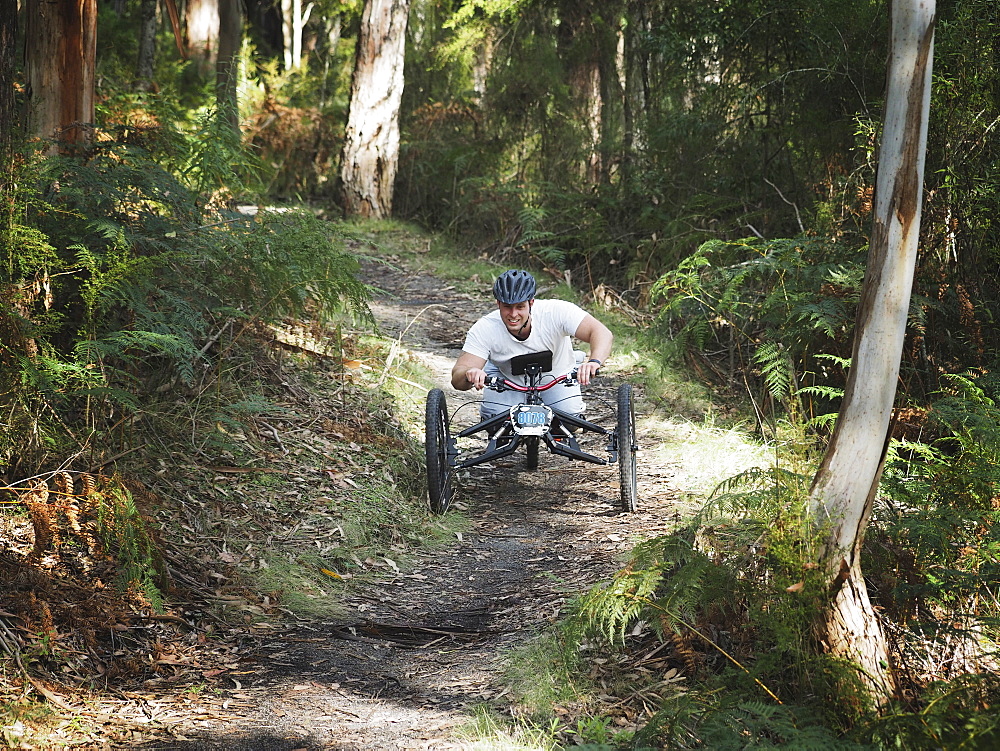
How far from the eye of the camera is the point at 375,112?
50.4 ft

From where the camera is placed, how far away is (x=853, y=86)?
876 cm

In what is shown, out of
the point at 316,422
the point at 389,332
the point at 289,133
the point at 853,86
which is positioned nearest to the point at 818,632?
the point at 316,422

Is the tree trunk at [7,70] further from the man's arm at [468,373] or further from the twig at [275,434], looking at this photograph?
the man's arm at [468,373]

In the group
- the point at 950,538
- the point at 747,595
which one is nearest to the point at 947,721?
the point at 747,595

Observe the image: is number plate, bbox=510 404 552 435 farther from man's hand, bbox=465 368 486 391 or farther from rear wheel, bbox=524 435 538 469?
→ rear wheel, bbox=524 435 538 469

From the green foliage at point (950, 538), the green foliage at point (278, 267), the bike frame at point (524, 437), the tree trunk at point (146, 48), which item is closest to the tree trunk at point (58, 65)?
the green foliage at point (278, 267)

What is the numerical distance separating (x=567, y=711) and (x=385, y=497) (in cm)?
303

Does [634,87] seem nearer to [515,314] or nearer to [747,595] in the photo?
[515,314]

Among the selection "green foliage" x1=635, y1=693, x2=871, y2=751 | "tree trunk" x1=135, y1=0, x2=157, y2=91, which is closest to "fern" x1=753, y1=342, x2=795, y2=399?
"green foliage" x1=635, y1=693, x2=871, y2=751

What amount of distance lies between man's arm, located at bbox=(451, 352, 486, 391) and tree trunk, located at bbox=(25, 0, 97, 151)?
298 centimetres

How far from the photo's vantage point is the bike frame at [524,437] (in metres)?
6.66

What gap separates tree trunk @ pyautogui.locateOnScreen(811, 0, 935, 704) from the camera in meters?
3.54

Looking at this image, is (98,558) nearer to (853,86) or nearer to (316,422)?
(316,422)

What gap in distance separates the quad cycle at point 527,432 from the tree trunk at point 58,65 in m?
3.04
